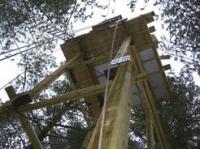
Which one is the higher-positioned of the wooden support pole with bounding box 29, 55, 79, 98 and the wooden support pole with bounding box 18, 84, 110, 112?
the wooden support pole with bounding box 29, 55, 79, 98

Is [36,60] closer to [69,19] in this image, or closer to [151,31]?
[69,19]

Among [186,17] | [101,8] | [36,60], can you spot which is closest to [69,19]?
[101,8]

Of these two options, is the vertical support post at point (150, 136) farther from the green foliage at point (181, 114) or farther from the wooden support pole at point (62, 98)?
the green foliage at point (181, 114)

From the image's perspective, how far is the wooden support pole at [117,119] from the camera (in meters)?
3.36

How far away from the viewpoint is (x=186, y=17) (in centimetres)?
1078

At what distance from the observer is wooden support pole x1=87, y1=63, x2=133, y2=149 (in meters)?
3.36

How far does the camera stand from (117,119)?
3873 millimetres

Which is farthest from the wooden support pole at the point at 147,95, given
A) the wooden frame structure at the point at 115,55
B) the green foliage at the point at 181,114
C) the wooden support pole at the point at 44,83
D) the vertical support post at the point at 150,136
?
the green foliage at the point at 181,114

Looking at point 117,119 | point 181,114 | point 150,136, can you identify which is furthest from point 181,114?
point 117,119

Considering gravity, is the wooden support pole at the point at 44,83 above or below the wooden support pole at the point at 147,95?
below

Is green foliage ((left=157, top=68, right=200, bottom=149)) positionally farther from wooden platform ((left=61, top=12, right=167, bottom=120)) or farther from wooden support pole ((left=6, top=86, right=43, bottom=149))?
wooden support pole ((left=6, top=86, right=43, bottom=149))

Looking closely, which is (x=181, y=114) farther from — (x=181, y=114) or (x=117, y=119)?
(x=117, y=119)

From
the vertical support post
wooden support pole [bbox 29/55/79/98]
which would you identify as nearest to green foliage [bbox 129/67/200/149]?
the vertical support post

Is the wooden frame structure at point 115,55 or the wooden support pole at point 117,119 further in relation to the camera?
the wooden frame structure at point 115,55
